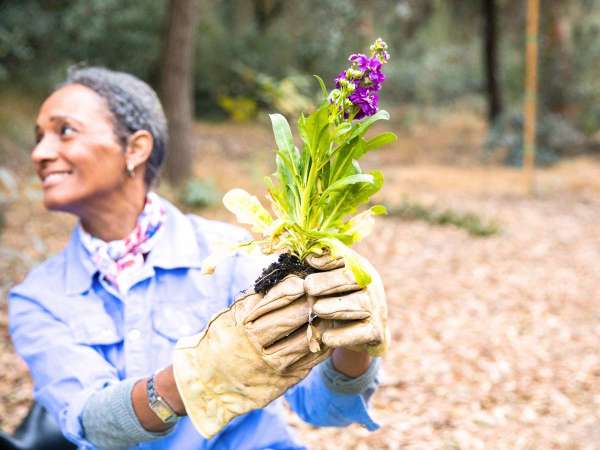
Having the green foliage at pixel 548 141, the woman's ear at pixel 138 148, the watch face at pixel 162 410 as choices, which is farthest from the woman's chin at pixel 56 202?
the green foliage at pixel 548 141

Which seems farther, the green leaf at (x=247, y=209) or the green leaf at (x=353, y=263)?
the green leaf at (x=247, y=209)

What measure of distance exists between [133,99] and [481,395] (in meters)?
2.75

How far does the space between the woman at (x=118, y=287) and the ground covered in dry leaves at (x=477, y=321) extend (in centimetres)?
85

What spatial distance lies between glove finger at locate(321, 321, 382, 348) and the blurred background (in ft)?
5.91

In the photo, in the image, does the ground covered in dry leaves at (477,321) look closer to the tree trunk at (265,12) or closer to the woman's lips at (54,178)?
the woman's lips at (54,178)

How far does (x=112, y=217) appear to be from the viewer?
2.01 m

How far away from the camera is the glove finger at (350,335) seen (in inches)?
55.9

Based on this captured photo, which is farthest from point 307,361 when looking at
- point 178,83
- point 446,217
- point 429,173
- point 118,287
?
point 429,173

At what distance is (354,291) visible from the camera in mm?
1459

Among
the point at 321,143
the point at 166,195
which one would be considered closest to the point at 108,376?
the point at 321,143

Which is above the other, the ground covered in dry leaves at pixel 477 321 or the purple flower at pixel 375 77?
the purple flower at pixel 375 77

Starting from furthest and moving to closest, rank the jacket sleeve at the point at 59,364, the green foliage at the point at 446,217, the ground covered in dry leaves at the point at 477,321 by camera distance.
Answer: the green foliage at the point at 446,217 < the ground covered in dry leaves at the point at 477,321 < the jacket sleeve at the point at 59,364

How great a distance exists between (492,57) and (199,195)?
8.90 meters

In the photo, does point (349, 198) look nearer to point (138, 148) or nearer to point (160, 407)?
point (160, 407)
